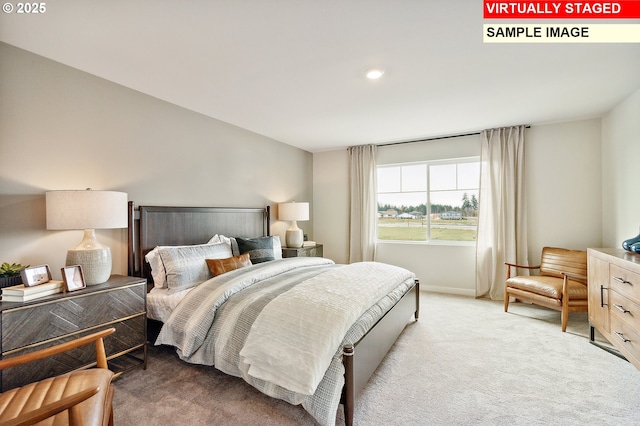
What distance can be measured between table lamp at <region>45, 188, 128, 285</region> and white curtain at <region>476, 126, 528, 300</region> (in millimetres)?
4558

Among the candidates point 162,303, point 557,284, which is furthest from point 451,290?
point 162,303

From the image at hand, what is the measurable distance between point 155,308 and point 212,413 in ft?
3.79

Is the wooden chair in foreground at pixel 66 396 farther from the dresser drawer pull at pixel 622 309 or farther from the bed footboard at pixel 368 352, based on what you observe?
the dresser drawer pull at pixel 622 309

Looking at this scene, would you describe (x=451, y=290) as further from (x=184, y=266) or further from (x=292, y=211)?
(x=184, y=266)

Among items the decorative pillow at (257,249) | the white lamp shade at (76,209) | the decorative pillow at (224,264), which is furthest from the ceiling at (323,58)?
the decorative pillow at (224,264)

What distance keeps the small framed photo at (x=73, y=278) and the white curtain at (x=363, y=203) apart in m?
A: 3.95

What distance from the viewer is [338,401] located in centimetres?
169

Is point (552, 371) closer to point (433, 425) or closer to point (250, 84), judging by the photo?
point (433, 425)

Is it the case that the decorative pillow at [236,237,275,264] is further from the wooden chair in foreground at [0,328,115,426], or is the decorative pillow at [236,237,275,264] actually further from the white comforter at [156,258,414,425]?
the wooden chair in foreground at [0,328,115,426]

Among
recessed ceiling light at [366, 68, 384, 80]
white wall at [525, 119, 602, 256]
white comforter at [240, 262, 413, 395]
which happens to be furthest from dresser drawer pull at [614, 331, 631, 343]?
recessed ceiling light at [366, 68, 384, 80]

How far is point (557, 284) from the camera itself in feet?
10.9

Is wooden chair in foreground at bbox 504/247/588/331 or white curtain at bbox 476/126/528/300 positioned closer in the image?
wooden chair in foreground at bbox 504/247/588/331

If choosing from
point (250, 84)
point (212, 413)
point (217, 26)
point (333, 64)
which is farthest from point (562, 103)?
point (212, 413)

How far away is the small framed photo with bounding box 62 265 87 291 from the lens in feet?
6.62
